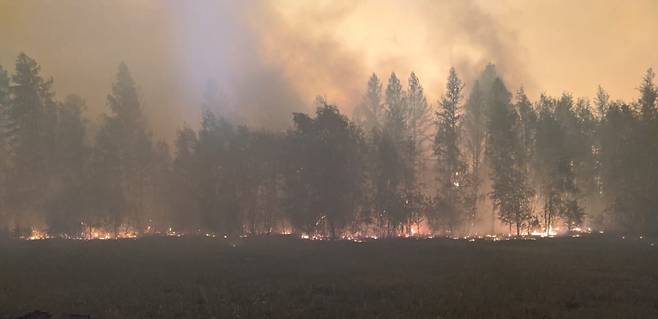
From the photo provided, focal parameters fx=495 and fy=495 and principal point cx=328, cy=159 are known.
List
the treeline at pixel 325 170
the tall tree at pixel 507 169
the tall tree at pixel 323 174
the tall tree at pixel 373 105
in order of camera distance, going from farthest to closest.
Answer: the tall tree at pixel 373 105, the tall tree at pixel 507 169, the treeline at pixel 325 170, the tall tree at pixel 323 174

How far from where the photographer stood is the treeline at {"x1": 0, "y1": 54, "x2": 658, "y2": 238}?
5900cm

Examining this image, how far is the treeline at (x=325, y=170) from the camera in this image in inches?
2323

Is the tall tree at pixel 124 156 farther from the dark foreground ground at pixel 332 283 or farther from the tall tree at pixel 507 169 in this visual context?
the tall tree at pixel 507 169

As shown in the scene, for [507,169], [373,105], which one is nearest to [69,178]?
[373,105]

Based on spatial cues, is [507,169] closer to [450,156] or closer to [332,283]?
[450,156]

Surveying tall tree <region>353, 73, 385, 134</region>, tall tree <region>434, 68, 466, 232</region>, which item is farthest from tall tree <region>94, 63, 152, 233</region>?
tall tree <region>434, 68, 466, 232</region>

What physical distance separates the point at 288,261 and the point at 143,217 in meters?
50.1

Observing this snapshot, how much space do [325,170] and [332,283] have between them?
33388mm

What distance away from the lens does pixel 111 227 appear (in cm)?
7069

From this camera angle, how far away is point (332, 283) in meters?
23.4

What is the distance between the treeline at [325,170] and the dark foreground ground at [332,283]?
22671 mm

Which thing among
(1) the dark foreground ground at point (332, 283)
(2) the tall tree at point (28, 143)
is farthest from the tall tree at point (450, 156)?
(2) the tall tree at point (28, 143)

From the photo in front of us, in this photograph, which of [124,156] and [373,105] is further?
[373,105]

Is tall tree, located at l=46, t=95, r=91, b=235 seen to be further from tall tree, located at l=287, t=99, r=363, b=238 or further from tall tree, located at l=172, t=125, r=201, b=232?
tall tree, located at l=287, t=99, r=363, b=238
